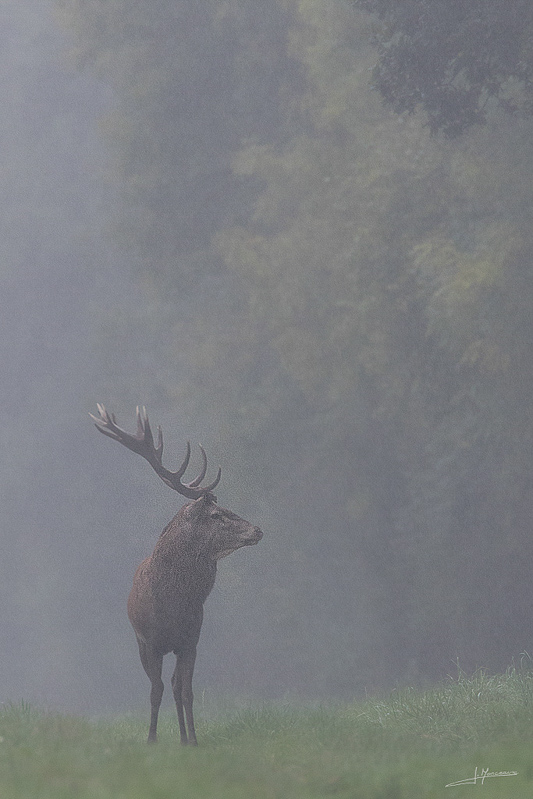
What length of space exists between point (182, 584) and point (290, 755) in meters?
1.34

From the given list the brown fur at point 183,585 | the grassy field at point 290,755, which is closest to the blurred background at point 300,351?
the grassy field at point 290,755

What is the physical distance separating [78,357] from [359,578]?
921cm

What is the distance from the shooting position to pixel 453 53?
1012 centimetres

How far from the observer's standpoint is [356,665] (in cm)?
1392

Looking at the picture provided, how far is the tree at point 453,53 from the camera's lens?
9.77 m

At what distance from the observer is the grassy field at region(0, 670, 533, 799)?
4.07 m

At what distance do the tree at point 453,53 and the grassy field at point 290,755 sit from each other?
663 cm

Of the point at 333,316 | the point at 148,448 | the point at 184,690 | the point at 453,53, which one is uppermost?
the point at 453,53

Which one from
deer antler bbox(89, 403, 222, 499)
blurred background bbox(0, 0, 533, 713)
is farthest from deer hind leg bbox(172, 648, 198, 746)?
blurred background bbox(0, 0, 533, 713)

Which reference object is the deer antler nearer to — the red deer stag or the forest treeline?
the red deer stag
